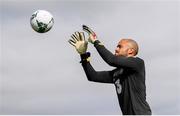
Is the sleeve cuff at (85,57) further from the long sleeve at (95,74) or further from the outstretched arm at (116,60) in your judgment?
the outstretched arm at (116,60)

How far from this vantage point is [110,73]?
48.6 ft

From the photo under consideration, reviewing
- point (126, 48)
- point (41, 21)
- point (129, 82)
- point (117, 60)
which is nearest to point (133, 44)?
point (126, 48)

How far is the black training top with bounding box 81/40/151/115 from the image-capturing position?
13.4m

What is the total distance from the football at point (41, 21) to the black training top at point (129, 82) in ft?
11.3

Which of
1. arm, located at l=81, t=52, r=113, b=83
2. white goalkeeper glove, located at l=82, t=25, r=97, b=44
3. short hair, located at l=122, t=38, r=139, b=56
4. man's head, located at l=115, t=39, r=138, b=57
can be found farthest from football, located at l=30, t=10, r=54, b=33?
short hair, located at l=122, t=38, r=139, b=56

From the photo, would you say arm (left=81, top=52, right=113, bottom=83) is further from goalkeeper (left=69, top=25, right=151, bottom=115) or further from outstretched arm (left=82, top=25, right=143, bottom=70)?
outstretched arm (left=82, top=25, right=143, bottom=70)

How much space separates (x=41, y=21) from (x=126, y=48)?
4.20 meters

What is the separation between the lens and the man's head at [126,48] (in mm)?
13805

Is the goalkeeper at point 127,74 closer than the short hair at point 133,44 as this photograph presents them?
Yes

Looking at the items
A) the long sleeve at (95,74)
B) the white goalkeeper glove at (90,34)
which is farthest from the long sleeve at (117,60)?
the long sleeve at (95,74)

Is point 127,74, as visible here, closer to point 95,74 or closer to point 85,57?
point 95,74

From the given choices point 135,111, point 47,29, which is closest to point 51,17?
point 47,29

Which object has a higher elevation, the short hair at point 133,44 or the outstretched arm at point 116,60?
the short hair at point 133,44

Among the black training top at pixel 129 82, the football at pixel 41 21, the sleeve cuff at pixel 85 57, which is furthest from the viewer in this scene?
the football at pixel 41 21
